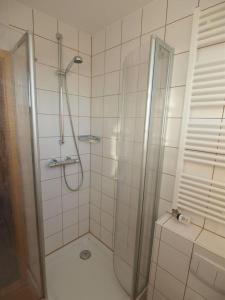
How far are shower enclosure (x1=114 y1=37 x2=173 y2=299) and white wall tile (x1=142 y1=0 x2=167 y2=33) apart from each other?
28 cm

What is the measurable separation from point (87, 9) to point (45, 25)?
0.38 meters

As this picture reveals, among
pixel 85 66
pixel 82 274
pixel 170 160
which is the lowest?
pixel 82 274

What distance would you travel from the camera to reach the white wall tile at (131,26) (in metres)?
1.36

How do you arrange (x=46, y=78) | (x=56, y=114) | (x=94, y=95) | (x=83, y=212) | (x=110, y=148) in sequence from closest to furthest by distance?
(x=46, y=78)
(x=56, y=114)
(x=110, y=148)
(x=94, y=95)
(x=83, y=212)

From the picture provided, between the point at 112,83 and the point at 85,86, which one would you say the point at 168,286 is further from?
the point at 85,86

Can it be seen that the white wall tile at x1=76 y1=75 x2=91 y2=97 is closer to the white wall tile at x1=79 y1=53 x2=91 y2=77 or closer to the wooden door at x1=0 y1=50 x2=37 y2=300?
the white wall tile at x1=79 y1=53 x2=91 y2=77

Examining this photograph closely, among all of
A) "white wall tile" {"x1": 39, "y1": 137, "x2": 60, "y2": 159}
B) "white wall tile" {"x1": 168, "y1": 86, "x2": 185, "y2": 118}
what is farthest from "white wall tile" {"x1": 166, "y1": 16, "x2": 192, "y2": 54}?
"white wall tile" {"x1": 39, "y1": 137, "x2": 60, "y2": 159}

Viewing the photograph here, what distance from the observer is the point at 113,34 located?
155cm

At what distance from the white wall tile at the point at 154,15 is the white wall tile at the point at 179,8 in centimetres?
5

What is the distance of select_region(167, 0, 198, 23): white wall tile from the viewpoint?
3.50 ft

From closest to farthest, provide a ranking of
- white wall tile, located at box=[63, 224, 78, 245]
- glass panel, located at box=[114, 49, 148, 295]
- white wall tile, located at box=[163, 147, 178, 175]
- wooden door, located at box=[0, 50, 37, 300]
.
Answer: wooden door, located at box=[0, 50, 37, 300] < glass panel, located at box=[114, 49, 148, 295] < white wall tile, located at box=[163, 147, 178, 175] < white wall tile, located at box=[63, 224, 78, 245]

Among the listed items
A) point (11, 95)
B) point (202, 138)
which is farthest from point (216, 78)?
point (11, 95)

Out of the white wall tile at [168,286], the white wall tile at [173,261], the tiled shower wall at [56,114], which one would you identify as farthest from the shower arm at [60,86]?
the white wall tile at [168,286]

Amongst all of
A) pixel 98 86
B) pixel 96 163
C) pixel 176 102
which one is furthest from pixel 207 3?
pixel 96 163
